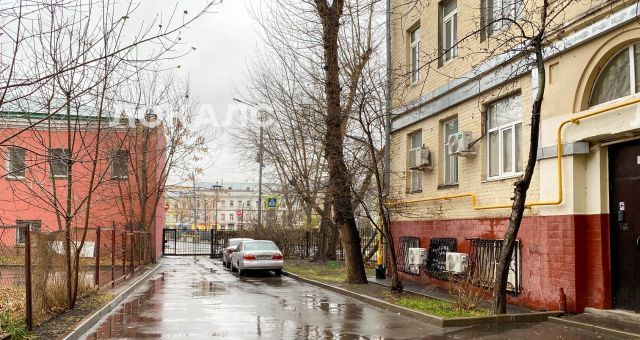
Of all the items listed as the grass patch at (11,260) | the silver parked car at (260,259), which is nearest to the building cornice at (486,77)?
the silver parked car at (260,259)

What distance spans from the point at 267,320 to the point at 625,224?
6.42 m

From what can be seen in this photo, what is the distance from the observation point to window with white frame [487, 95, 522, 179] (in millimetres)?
12305

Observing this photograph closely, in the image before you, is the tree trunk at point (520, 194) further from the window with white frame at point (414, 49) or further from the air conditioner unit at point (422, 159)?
the window with white frame at point (414, 49)

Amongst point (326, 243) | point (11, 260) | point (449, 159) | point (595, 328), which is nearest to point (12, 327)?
point (11, 260)

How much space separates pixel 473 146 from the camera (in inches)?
538

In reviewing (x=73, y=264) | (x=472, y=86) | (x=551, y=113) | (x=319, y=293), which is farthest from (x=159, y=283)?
(x=551, y=113)

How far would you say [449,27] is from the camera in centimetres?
1547

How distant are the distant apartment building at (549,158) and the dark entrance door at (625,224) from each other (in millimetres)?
17

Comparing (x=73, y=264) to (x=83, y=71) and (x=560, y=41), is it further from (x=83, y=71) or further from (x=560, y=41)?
(x=560, y=41)

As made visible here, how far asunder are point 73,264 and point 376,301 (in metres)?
6.42

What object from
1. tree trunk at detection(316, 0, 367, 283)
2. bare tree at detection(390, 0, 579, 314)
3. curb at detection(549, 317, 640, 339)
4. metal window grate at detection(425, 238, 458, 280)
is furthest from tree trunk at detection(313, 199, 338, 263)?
curb at detection(549, 317, 640, 339)

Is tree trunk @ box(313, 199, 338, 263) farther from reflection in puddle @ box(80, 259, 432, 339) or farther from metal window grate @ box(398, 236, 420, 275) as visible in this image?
reflection in puddle @ box(80, 259, 432, 339)

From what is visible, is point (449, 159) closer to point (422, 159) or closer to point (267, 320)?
point (422, 159)

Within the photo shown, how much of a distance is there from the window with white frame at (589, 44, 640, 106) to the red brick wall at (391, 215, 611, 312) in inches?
81.0
